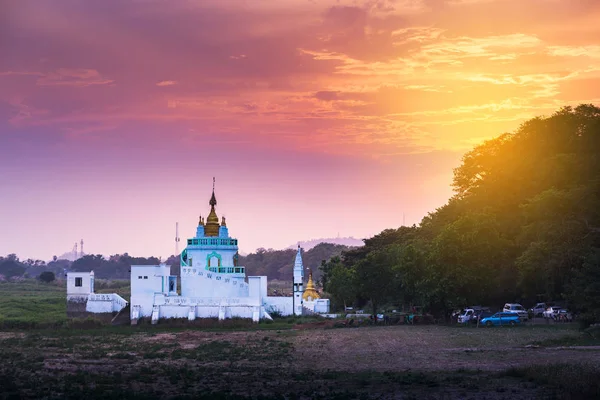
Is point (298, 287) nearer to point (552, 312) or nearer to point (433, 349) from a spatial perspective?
point (552, 312)

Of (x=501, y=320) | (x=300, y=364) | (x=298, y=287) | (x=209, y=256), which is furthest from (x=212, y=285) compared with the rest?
(x=300, y=364)

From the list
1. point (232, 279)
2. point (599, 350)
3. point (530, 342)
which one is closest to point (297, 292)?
point (232, 279)

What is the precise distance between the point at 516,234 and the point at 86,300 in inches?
1091

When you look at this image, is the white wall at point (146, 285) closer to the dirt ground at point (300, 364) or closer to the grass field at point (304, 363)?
the grass field at point (304, 363)

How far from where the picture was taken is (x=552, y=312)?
190 feet

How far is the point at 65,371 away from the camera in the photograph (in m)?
31.0

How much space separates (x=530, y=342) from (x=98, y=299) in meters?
30.4

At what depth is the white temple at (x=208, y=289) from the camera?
57562 mm

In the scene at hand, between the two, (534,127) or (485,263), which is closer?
(485,263)

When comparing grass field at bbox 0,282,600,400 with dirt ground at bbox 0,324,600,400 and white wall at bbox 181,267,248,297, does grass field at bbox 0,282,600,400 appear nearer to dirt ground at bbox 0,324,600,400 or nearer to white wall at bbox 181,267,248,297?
dirt ground at bbox 0,324,600,400

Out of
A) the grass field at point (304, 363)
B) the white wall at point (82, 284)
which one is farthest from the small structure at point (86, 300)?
the grass field at point (304, 363)

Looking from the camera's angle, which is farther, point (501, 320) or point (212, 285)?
point (212, 285)

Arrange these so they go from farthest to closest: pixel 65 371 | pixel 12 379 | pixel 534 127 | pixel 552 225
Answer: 1. pixel 534 127
2. pixel 552 225
3. pixel 65 371
4. pixel 12 379

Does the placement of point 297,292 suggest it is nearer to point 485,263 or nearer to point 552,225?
point 485,263
